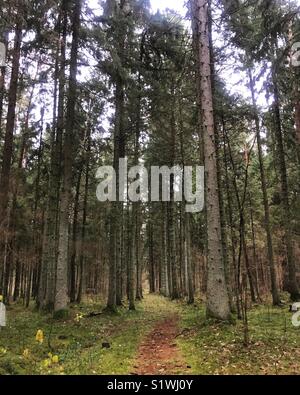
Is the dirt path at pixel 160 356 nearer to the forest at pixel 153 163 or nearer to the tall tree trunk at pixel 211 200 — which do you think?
the forest at pixel 153 163

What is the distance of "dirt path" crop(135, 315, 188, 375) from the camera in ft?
22.6

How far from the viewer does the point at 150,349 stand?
9.02 metres

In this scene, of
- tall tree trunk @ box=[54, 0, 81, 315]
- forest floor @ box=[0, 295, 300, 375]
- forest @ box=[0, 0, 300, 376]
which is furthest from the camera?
tall tree trunk @ box=[54, 0, 81, 315]

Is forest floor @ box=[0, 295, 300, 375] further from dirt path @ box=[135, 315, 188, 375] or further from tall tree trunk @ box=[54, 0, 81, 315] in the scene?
tall tree trunk @ box=[54, 0, 81, 315]

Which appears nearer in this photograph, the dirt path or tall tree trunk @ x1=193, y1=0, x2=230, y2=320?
the dirt path

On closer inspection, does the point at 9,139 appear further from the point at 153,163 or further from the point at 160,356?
the point at 153,163

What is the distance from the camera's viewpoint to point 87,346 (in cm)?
962

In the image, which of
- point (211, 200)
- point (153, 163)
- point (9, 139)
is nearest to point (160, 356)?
point (211, 200)

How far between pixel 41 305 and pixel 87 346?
8.73 m

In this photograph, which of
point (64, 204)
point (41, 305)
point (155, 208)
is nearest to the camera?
point (64, 204)

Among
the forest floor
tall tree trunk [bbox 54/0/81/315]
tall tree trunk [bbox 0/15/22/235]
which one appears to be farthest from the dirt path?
tall tree trunk [bbox 0/15/22/235]

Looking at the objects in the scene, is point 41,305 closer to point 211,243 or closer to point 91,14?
point 211,243
